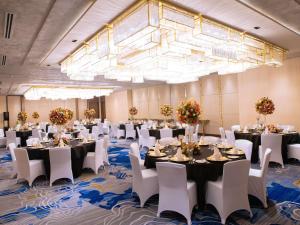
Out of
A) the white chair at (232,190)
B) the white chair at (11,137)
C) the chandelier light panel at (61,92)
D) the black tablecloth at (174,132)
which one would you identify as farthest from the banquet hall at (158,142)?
the chandelier light panel at (61,92)

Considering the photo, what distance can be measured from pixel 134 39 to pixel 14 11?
1.99 m

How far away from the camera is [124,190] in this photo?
4.90 meters

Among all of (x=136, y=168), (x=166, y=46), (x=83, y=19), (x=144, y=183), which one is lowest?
(x=144, y=183)

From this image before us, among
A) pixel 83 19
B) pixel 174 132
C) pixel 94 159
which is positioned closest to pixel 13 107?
pixel 174 132

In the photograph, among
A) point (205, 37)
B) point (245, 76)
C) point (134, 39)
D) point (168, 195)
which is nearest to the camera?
point (168, 195)

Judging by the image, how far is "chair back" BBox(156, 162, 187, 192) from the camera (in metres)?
3.27

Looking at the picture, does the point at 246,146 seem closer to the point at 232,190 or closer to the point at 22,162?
the point at 232,190

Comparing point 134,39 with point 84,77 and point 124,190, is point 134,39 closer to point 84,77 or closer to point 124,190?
point 124,190

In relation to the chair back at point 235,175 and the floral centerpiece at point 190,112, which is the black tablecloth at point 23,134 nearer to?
the floral centerpiece at point 190,112

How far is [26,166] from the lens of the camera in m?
5.36

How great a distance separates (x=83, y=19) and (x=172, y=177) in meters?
3.14

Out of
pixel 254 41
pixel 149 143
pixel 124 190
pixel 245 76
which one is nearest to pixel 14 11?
pixel 124 190

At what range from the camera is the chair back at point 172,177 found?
327 cm

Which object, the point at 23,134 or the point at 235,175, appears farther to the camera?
the point at 23,134
